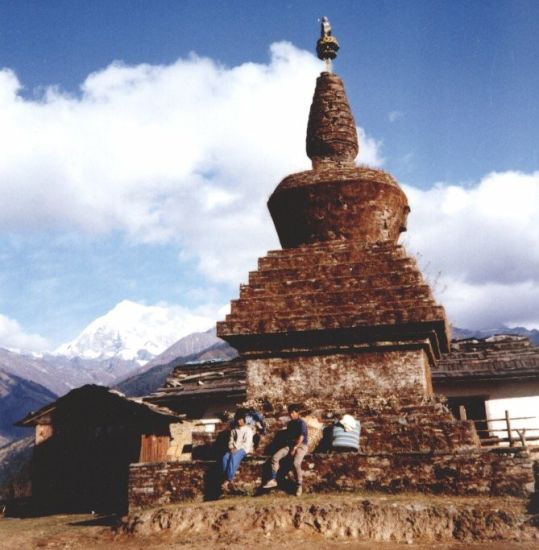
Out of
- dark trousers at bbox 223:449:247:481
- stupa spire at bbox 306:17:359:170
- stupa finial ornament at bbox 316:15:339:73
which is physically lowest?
dark trousers at bbox 223:449:247:481

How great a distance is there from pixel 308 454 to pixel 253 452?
1044 millimetres

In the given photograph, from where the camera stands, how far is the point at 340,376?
10.5m

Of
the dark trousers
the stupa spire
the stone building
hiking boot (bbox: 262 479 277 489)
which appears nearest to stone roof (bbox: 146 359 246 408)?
the stone building

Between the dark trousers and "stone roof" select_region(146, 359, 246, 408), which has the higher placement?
"stone roof" select_region(146, 359, 246, 408)

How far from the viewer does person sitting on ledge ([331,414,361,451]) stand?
899 cm

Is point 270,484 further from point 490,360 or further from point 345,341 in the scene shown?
point 490,360

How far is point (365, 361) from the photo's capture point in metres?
10.5

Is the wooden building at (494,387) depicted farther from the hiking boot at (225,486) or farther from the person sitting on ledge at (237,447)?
the hiking boot at (225,486)

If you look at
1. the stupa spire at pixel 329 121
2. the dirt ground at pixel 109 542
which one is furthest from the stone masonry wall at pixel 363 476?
the stupa spire at pixel 329 121

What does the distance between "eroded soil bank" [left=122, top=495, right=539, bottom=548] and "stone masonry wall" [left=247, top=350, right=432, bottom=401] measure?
8.14 feet

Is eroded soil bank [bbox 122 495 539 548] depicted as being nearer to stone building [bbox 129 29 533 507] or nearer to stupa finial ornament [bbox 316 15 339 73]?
stone building [bbox 129 29 533 507]

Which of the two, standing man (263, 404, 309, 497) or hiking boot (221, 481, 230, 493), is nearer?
standing man (263, 404, 309, 497)

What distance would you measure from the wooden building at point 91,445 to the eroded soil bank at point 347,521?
9.69 meters

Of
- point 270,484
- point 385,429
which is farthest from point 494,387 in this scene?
point 270,484
